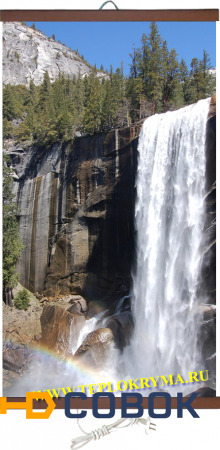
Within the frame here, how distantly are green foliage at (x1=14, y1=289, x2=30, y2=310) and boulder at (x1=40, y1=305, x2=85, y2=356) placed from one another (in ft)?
2.31

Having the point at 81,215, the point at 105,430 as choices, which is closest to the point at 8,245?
the point at 81,215

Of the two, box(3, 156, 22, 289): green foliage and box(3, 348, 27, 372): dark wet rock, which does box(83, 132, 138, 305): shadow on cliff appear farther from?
box(3, 348, 27, 372): dark wet rock

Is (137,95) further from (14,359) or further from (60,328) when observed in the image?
(14,359)

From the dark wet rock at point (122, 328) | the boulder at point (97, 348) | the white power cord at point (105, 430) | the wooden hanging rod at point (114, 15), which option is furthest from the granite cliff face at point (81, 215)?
the white power cord at point (105, 430)

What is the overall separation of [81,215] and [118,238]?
1762mm

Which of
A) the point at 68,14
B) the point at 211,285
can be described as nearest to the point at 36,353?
the point at 211,285

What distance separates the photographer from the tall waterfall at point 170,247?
6.14 meters

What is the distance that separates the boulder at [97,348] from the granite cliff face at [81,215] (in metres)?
2.54

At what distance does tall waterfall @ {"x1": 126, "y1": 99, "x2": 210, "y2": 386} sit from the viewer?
6.14m

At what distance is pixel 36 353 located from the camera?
8.88 metres

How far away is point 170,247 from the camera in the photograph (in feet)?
22.7

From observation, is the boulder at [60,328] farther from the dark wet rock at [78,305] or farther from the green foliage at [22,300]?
the green foliage at [22,300]

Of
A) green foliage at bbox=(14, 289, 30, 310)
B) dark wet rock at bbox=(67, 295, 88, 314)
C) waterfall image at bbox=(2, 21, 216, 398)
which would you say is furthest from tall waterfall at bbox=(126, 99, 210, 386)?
green foliage at bbox=(14, 289, 30, 310)

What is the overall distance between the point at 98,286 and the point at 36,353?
10.1 feet
